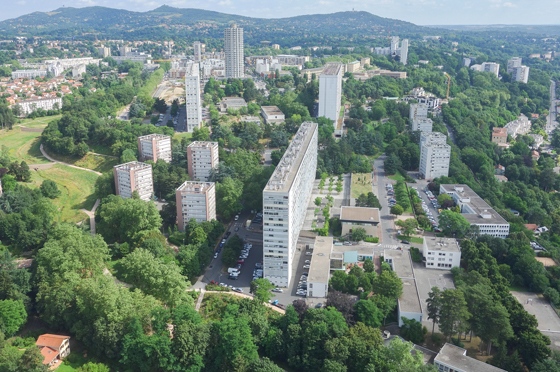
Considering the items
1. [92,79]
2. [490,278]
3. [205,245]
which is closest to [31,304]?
[205,245]

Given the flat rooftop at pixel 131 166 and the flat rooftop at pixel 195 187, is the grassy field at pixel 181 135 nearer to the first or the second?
the flat rooftop at pixel 131 166

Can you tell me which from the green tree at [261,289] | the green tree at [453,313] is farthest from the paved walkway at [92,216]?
the green tree at [453,313]

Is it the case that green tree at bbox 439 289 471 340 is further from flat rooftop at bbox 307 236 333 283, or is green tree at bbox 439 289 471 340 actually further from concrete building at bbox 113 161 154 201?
concrete building at bbox 113 161 154 201

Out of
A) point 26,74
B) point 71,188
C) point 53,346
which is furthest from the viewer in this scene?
point 26,74

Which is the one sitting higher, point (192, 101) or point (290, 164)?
point (192, 101)

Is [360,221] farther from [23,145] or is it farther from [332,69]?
[23,145]

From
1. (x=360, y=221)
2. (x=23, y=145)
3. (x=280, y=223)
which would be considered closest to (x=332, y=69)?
(x=360, y=221)
